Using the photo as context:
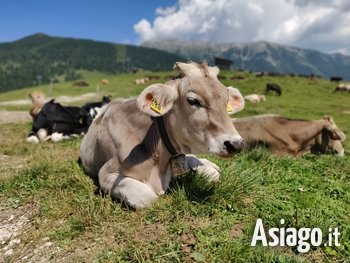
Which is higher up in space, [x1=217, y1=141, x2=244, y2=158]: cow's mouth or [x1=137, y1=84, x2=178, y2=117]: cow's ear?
[x1=137, y1=84, x2=178, y2=117]: cow's ear

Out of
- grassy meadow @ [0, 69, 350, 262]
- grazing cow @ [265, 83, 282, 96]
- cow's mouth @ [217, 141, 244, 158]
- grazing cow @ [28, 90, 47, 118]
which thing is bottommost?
grassy meadow @ [0, 69, 350, 262]

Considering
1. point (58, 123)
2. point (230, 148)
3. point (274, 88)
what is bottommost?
point (58, 123)

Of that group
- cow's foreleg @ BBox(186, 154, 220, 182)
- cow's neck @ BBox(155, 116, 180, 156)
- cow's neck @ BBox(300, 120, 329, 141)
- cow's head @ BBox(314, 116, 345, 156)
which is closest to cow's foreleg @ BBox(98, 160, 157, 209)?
cow's neck @ BBox(155, 116, 180, 156)

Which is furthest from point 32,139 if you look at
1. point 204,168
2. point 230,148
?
point 230,148

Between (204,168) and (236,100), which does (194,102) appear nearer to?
(236,100)

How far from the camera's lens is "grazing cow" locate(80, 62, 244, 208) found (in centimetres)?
494

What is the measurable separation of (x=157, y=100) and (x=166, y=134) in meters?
0.56

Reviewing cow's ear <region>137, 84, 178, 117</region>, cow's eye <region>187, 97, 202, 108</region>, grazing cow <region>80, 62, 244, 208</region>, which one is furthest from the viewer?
cow's ear <region>137, 84, 178, 117</region>

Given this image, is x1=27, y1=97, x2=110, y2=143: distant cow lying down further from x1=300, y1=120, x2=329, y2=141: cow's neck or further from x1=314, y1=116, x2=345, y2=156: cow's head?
x1=314, y1=116, x2=345, y2=156: cow's head

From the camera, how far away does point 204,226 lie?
184 inches

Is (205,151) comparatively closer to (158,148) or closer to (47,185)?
(158,148)

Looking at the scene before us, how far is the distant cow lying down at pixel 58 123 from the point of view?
42.2ft

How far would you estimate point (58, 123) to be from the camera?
1325cm

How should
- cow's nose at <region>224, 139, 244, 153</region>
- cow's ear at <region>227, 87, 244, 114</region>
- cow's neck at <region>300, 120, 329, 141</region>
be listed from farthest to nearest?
cow's neck at <region>300, 120, 329, 141</region> < cow's ear at <region>227, 87, 244, 114</region> < cow's nose at <region>224, 139, 244, 153</region>
